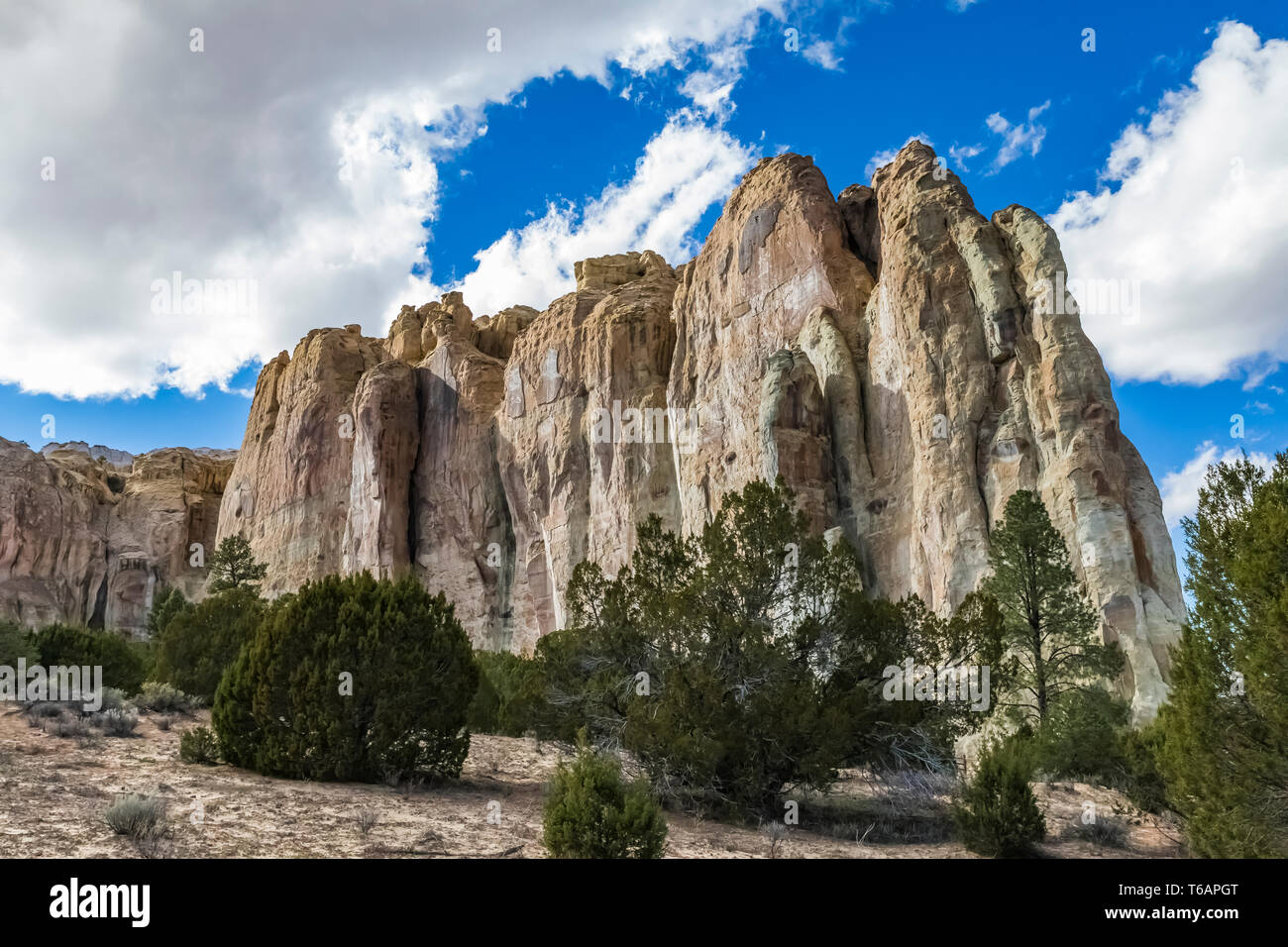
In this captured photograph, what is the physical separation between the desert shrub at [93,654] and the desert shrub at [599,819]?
19.7 metres

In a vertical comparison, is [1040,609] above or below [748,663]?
above

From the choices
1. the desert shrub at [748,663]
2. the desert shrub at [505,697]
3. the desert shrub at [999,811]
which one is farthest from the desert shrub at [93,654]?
the desert shrub at [999,811]

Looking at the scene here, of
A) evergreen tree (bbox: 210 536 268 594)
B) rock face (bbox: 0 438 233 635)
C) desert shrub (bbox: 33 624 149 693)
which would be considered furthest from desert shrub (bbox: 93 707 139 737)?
rock face (bbox: 0 438 233 635)

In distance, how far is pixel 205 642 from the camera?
2594 cm

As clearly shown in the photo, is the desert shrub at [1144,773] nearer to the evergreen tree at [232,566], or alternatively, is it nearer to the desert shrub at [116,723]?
the desert shrub at [116,723]

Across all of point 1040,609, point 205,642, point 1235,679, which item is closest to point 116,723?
point 205,642

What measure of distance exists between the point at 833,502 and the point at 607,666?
22.5 meters

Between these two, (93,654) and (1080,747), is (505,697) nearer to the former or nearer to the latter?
(93,654)

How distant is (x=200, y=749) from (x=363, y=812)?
15.3ft

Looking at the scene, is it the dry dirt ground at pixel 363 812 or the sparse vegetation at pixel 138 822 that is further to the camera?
the dry dirt ground at pixel 363 812

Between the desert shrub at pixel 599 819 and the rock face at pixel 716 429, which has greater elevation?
the rock face at pixel 716 429

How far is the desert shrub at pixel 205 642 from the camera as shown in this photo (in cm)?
2463
